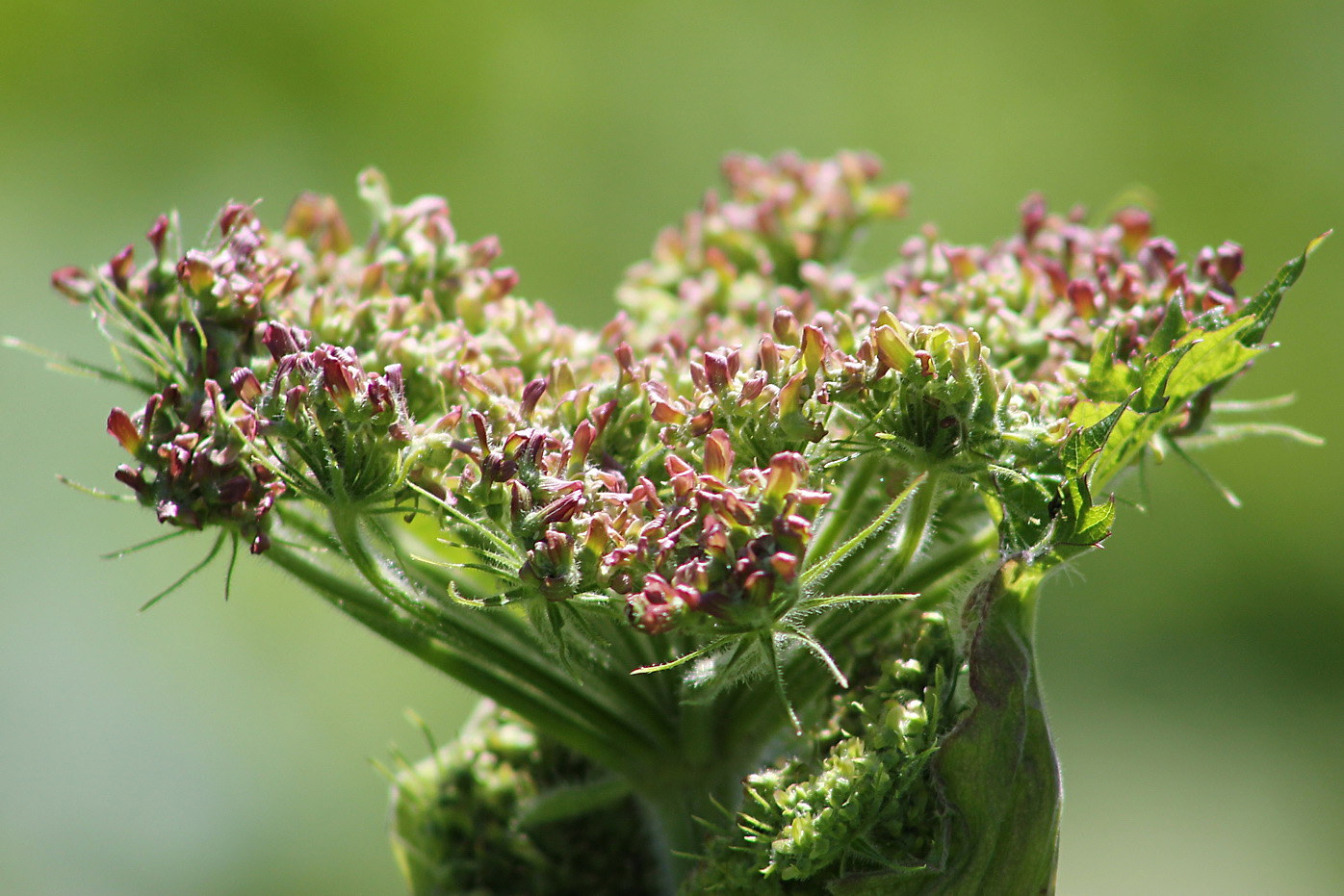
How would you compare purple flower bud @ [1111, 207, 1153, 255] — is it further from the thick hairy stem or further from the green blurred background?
the green blurred background

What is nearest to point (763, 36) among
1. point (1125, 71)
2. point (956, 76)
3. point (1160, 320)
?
point (956, 76)

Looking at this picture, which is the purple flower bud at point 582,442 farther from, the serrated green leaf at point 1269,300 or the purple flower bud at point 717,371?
the serrated green leaf at point 1269,300

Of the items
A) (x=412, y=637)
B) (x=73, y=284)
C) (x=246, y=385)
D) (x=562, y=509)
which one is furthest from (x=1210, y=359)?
(x=73, y=284)

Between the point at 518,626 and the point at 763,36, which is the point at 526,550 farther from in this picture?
the point at 763,36

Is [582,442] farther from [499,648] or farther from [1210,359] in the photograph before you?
[1210,359]

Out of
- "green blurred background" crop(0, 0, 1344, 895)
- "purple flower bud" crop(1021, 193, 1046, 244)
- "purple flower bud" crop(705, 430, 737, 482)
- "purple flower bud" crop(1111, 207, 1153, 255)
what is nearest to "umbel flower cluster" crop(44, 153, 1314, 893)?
"purple flower bud" crop(705, 430, 737, 482)

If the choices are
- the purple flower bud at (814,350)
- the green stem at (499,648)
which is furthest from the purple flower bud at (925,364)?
the green stem at (499,648)
